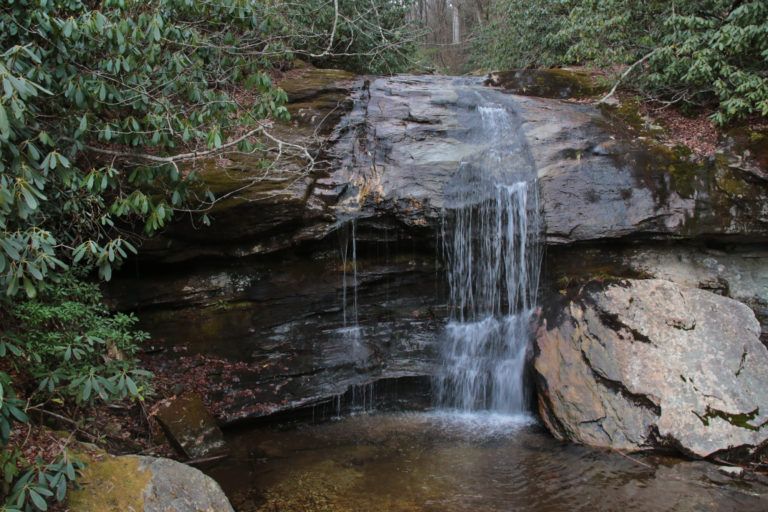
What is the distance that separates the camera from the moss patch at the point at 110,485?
3887 mm

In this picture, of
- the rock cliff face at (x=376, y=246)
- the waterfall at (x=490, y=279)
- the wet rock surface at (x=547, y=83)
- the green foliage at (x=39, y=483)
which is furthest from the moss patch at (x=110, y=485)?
the wet rock surface at (x=547, y=83)

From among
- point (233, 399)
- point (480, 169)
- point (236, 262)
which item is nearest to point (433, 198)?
point (480, 169)

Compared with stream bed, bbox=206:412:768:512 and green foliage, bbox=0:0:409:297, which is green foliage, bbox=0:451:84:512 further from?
stream bed, bbox=206:412:768:512

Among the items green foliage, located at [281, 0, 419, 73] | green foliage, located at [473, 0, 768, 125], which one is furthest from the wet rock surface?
green foliage, located at [281, 0, 419, 73]

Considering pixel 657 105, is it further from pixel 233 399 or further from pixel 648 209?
pixel 233 399

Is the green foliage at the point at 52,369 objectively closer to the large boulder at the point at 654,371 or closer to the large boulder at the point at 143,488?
the large boulder at the point at 143,488

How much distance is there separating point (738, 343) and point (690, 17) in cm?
534

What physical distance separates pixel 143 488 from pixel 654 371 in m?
5.88

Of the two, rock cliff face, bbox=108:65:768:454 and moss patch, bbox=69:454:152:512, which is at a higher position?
rock cliff face, bbox=108:65:768:454

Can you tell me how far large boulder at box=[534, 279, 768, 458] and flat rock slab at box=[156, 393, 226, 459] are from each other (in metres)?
4.43

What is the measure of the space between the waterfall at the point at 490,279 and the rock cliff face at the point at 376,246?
23cm

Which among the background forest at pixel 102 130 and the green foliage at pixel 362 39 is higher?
the green foliage at pixel 362 39

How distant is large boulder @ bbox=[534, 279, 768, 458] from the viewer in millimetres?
6160

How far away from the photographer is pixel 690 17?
8.45 m
